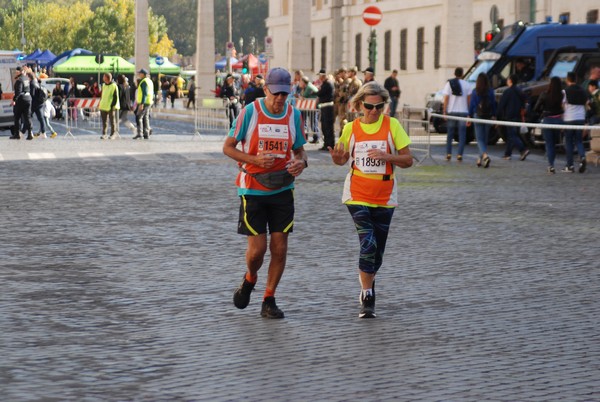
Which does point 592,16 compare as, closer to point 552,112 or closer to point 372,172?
point 552,112

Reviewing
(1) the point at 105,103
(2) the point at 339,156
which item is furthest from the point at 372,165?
(1) the point at 105,103

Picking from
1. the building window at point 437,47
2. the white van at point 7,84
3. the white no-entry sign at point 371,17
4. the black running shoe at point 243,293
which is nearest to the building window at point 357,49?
the building window at point 437,47

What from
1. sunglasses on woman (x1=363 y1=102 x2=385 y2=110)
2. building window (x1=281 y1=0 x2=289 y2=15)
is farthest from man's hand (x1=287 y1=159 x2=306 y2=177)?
building window (x1=281 y1=0 x2=289 y2=15)

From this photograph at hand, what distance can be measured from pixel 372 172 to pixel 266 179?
2.47 ft

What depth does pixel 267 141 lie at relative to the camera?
994 centimetres

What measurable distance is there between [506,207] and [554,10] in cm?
3656

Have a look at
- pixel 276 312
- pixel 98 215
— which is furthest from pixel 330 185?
pixel 276 312

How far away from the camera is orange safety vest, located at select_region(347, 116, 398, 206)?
10.2 metres

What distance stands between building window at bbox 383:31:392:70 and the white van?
31.1 meters

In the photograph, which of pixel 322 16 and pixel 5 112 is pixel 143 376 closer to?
pixel 5 112

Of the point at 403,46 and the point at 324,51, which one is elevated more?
the point at 403,46

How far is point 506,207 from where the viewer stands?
60.4 feet

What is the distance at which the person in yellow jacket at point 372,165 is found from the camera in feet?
33.2

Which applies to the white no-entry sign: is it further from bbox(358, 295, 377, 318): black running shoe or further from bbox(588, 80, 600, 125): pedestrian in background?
bbox(358, 295, 377, 318): black running shoe
